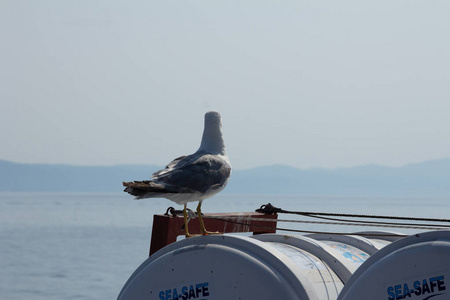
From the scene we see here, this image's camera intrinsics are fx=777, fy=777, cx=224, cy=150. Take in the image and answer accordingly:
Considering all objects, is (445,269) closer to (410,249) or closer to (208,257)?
(410,249)

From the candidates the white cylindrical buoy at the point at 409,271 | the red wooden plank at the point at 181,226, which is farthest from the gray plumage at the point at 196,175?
the white cylindrical buoy at the point at 409,271

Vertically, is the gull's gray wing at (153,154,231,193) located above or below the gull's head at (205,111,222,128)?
below

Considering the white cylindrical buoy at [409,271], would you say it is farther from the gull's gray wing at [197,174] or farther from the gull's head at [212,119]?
the gull's head at [212,119]

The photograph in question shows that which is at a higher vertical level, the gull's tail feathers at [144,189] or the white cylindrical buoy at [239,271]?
the gull's tail feathers at [144,189]

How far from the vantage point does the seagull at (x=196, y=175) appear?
644 cm

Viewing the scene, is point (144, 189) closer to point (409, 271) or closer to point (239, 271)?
point (239, 271)

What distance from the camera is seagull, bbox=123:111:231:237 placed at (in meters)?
6.44

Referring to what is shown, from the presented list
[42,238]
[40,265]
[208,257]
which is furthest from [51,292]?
[42,238]

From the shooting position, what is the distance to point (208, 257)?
5.90m

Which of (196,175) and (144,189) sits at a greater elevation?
(196,175)

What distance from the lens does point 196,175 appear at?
6.66m

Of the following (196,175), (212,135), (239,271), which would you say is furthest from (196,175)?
(239,271)

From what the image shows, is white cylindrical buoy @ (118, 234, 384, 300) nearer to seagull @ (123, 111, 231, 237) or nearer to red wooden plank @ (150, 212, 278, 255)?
seagull @ (123, 111, 231, 237)

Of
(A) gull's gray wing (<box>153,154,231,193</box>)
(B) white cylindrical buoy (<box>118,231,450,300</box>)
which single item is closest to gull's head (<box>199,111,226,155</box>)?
(A) gull's gray wing (<box>153,154,231,193</box>)
